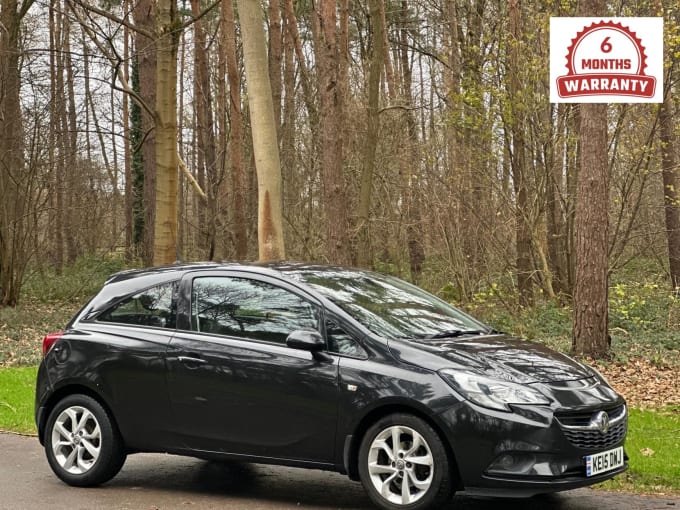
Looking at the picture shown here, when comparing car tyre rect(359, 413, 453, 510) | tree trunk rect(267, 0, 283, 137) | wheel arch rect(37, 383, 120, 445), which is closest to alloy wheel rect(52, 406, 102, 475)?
wheel arch rect(37, 383, 120, 445)

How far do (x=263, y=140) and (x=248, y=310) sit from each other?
271 inches

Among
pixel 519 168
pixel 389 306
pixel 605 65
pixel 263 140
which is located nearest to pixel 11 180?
pixel 263 140

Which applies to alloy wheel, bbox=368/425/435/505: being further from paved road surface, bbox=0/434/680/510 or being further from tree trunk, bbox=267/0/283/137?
tree trunk, bbox=267/0/283/137

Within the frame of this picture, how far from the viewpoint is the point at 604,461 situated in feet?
21.0

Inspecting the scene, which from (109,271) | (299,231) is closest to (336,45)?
(299,231)

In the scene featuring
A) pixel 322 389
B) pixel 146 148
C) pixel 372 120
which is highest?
pixel 146 148

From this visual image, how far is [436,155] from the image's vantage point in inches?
809

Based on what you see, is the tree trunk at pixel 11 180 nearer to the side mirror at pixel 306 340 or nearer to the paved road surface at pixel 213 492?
the paved road surface at pixel 213 492

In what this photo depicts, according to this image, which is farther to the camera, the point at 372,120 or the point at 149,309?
the point at 372,120

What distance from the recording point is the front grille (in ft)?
20.4

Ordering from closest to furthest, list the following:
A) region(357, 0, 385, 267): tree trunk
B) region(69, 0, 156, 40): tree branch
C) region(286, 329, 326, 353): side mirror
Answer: region(286, 329, 326, 353): side mirror < region(69, 0, 156, 40): tree branch < region(357, 0, 385, 267): tree trunk

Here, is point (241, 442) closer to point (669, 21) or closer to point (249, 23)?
point (249, 23)

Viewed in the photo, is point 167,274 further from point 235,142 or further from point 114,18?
point 235,142

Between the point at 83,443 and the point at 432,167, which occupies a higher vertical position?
the point at 432,167
